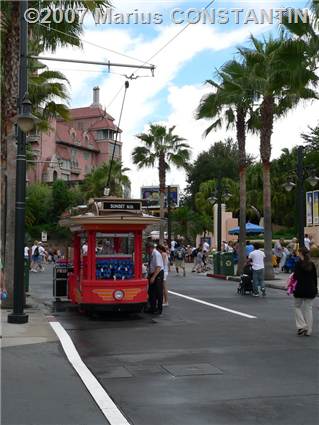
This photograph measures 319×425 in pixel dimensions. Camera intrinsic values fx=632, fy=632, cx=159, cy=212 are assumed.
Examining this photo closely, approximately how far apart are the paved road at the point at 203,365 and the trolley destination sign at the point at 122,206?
2.51 metres

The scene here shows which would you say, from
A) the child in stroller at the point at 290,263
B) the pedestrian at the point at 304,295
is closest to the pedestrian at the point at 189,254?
the child in stroller at the point at 290,263

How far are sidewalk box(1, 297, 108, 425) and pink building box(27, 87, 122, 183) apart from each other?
245 feet

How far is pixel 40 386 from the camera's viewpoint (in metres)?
7.67

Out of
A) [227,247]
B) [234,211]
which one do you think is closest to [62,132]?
[234,211]

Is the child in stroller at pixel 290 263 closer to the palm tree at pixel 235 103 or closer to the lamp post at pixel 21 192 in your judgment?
the palm tree at pixel 235 103

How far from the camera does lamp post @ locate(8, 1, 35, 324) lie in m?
13.1

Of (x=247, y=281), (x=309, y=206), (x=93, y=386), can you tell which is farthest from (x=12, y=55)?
(x=309, y=206)

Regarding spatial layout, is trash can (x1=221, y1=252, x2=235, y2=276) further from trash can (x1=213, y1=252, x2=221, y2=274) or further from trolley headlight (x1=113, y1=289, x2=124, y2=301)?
trolley headlight (x1=113, y1=289, x2=124, y2=301)

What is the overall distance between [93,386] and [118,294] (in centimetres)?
656

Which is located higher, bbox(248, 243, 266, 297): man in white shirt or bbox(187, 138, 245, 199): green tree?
bbox(187, 138, 245, 199): green tree

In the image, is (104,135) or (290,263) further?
(104,135)

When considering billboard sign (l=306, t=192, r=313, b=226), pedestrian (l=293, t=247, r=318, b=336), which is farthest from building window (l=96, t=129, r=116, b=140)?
pedestrian (l=293, t=247, r=318, b=336)

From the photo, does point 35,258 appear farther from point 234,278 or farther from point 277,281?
point 277,281

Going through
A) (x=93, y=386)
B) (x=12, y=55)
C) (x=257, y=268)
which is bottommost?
(x=93, y=386)
